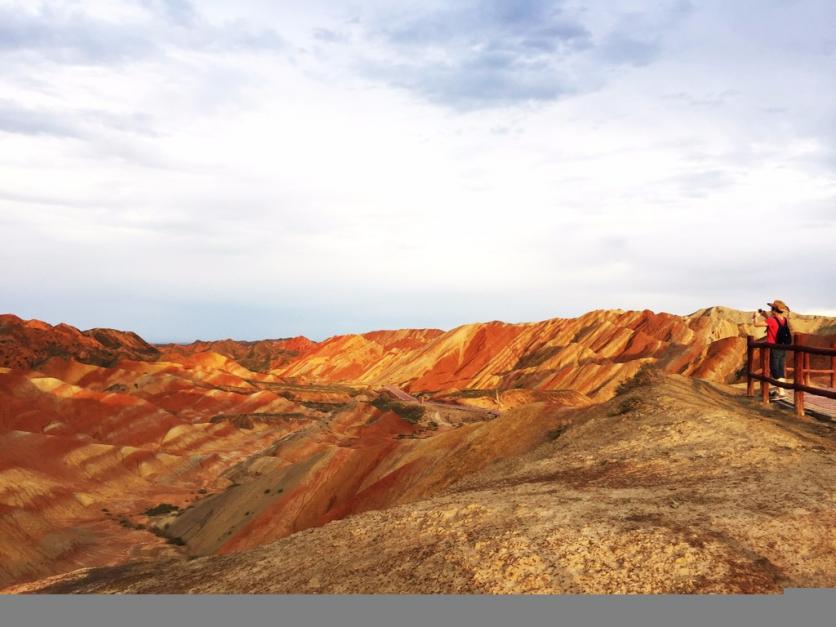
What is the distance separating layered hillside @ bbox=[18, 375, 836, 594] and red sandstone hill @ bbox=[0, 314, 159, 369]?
379 ft

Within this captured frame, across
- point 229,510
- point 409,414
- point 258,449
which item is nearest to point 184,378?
point 258,449

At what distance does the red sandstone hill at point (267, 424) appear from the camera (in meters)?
33.9

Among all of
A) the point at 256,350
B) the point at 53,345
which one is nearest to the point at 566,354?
the point at 53,345

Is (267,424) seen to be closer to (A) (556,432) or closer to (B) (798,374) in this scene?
(A) (556,432)

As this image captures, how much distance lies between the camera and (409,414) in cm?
7825

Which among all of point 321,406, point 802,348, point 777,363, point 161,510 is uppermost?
point 802,348

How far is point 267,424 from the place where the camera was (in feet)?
270

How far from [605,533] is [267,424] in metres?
77.2

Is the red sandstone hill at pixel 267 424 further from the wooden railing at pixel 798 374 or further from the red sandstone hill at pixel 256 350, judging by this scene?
the red sandstone hill at pixel 256 350

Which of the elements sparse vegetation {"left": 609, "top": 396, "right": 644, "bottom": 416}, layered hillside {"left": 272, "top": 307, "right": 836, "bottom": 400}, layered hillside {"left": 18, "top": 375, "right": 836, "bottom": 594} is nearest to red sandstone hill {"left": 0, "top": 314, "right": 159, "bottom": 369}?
layered hillside {"left": 272, "top": 307, "right": 836, "bottom": 400}

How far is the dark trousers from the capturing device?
19.0m

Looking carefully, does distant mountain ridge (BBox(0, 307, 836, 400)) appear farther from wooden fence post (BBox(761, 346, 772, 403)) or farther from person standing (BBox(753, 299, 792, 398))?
wooden fence post (BBox(761, 346, 772, 403))

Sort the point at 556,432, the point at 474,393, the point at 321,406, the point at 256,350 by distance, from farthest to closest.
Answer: the point at 256,350
the point at 321,406
the point at 474,393
the point at 556,432

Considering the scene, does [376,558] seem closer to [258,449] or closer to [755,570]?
[755,570]
